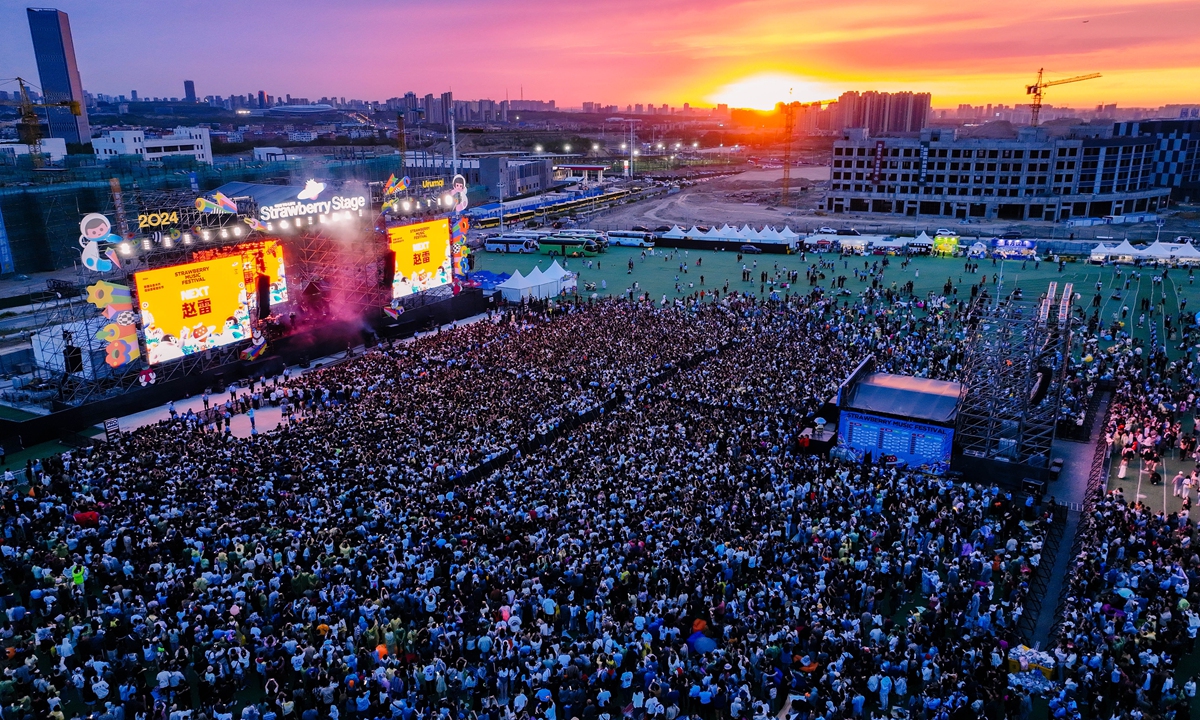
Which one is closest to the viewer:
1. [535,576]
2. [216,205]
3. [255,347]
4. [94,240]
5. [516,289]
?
[535,576]

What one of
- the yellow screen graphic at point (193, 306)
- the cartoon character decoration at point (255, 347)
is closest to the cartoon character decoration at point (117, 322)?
the yellow screen graphic at point (193, 306)

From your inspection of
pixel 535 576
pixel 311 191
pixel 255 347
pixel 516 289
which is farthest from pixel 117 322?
pixel 516 289

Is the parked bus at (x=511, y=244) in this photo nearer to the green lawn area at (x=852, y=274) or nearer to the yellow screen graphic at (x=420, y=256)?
the green lawn area at (x=852, y=274)

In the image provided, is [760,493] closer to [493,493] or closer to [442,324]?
[493,493]

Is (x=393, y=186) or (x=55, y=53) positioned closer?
(x=393, y=186)

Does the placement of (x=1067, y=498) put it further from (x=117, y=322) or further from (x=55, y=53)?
(x=55, y=53)

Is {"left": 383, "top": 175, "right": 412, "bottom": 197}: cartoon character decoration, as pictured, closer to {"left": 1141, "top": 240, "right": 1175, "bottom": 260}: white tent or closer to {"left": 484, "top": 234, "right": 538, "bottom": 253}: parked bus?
{"left": 484, "top": 234, "right": 538, "bottom": 253}: parked bus
